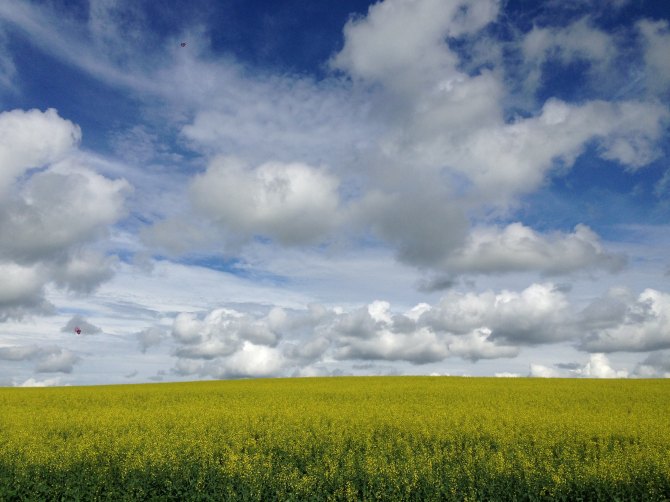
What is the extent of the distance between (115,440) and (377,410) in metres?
10.0

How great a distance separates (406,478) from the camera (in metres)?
11.5

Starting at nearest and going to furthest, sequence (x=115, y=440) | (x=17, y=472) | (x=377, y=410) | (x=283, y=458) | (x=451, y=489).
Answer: (x=451, y=489)
(x=17, y=472)
(x=283, y=458)
(x=115, y=440)
(x=377, y=410)

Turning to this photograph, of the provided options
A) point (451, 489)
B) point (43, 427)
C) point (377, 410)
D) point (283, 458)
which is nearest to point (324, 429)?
point (283, 458)

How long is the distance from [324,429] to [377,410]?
5.04 m

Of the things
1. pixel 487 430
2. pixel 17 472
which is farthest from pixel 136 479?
pixel 487 430

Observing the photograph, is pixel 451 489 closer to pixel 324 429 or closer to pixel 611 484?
pixel 611 484

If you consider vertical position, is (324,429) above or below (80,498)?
above

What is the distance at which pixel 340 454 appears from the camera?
14.4 m

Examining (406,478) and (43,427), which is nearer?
(406,478)

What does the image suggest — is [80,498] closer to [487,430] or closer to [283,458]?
[283,458]

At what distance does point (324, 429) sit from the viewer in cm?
1677

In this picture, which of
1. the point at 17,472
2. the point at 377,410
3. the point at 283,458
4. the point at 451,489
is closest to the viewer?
the point at 451,489

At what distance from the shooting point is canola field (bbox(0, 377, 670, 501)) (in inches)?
454

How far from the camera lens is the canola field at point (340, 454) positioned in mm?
11531
